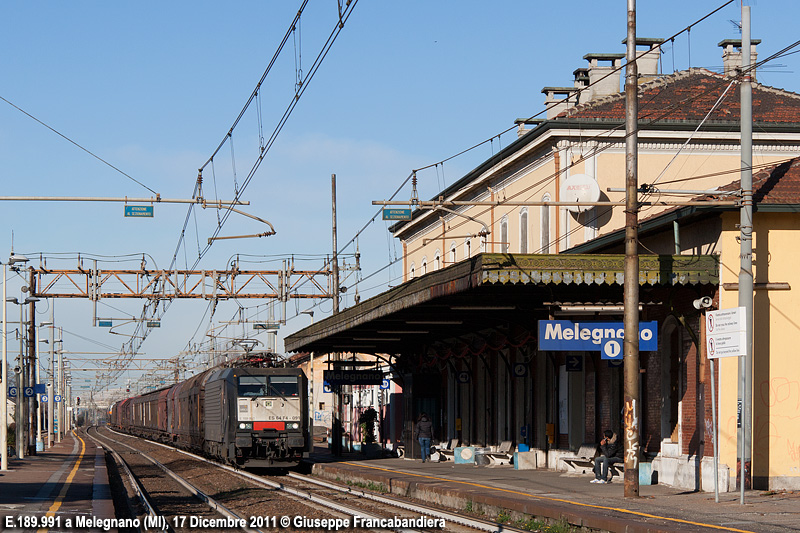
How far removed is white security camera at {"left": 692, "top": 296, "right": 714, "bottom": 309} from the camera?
63.3 feet

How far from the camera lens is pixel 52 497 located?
63.8 ft

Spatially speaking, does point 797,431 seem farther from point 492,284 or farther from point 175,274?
point 175,274

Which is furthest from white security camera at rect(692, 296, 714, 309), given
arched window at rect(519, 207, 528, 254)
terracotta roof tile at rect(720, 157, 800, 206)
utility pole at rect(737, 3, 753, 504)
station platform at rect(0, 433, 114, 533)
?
arched window at rect(519, 207, 528, 254)

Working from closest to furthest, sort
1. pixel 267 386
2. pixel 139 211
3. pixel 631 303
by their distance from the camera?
1. pixel 631 303
2. pixel 139 211
3. pixel 267 386

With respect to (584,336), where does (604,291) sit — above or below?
above

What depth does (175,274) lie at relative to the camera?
1671 inches

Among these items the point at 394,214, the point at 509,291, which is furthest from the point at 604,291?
the point at 394,214

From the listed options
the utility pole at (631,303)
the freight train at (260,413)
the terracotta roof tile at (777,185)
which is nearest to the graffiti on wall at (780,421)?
the utility pole at (631,303)

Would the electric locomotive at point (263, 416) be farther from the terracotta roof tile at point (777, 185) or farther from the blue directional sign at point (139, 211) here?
the terracotta roof tile at point (777, 185)

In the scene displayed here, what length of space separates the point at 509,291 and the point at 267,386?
437 inches

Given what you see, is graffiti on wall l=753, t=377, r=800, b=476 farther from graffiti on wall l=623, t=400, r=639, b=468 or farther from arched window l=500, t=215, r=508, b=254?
arched window l=500, t=215, r=508, b=254

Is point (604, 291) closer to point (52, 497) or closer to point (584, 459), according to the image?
point (584, 459)

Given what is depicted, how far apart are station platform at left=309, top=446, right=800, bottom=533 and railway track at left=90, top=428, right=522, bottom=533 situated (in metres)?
0.70

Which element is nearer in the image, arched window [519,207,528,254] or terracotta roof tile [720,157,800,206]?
terracotta roof tile [720,157,800,206]
